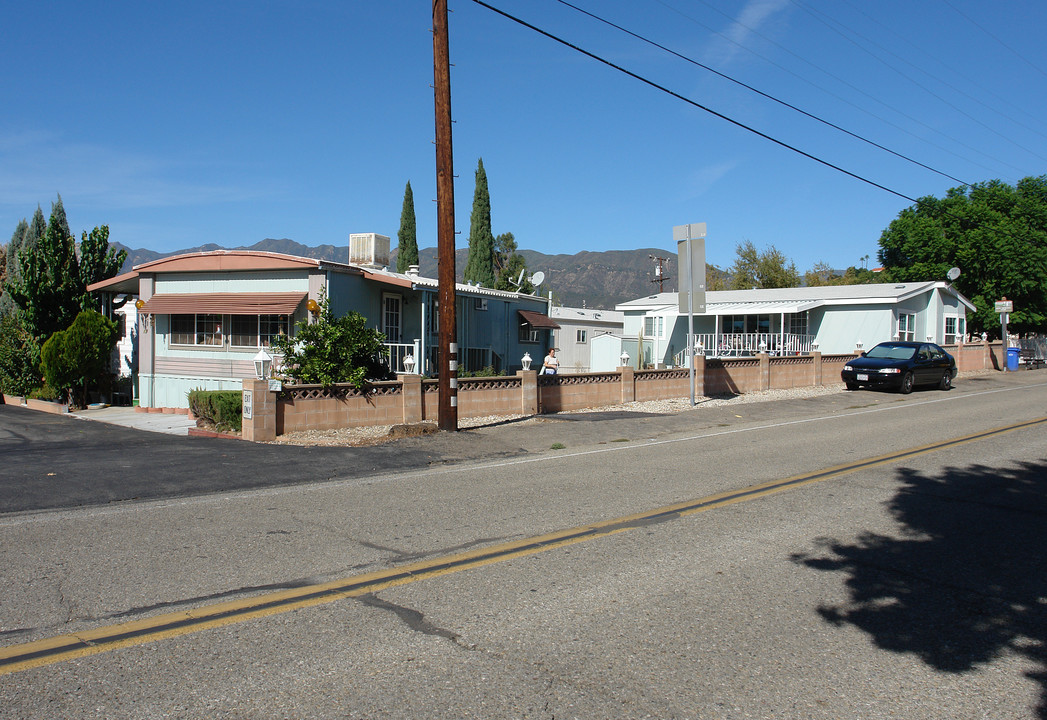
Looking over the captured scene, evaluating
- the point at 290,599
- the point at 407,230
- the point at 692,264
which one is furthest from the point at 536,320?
the point at 407,230

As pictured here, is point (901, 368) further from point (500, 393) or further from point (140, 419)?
point (140, 419)

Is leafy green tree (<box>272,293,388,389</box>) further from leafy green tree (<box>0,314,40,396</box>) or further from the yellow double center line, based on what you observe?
leafy green tree (<box>0,314,40,396</box>)

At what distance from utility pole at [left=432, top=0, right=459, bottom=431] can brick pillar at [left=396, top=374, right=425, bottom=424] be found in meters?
0.99

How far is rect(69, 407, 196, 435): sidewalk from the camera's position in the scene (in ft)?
53.9

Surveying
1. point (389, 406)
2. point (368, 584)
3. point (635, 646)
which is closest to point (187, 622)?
point (368, 584)

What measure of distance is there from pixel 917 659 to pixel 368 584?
3432 millimetres

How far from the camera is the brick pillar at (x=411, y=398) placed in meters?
14.8

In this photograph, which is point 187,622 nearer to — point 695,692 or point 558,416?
point 695,692

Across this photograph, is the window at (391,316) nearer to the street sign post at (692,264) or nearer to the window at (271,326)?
the window at (271,326)

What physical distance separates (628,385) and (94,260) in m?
17.3

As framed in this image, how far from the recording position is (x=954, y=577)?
5617 mm

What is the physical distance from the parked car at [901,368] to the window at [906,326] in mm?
9513

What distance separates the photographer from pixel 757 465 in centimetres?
1041

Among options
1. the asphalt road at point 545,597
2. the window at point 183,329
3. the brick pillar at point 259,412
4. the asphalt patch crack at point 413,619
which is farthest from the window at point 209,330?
the asphalt patch crack at point 413,619
